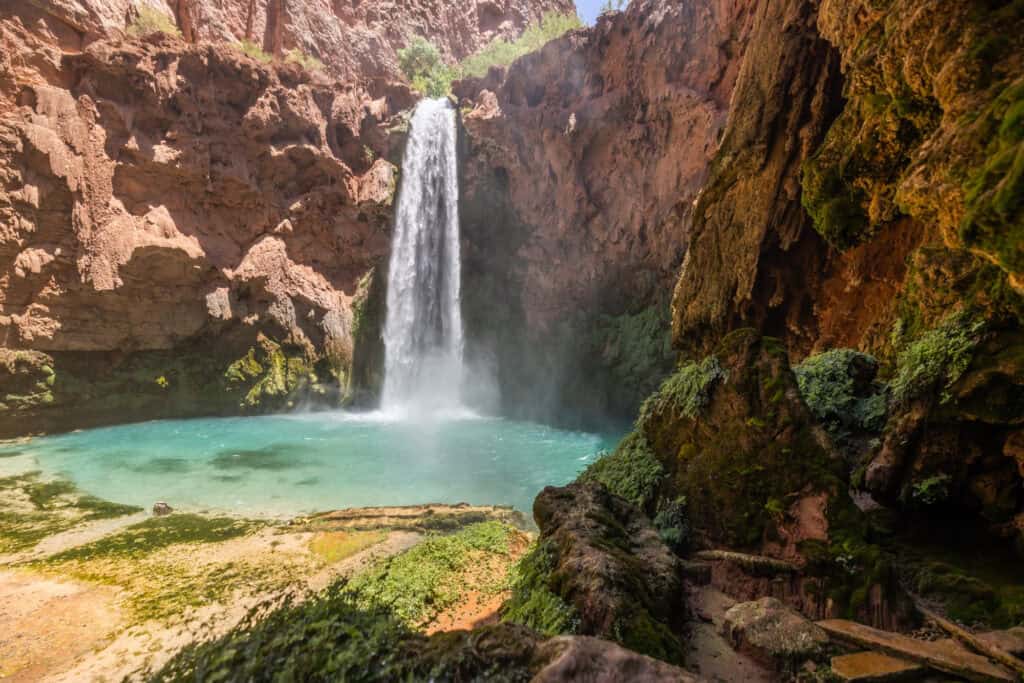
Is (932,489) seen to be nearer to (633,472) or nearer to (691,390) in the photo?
(691,390)

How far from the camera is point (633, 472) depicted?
5.89 m

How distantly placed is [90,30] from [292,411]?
1588cm

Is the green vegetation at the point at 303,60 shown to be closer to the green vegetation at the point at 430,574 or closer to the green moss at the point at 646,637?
the green vegetation at the point at 430,574

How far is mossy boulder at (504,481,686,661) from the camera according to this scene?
3158 millimetres

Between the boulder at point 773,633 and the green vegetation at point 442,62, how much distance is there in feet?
88.7

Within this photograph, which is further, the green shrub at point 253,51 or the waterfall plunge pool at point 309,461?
the green shrub at point 253,51

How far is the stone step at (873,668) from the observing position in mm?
2594

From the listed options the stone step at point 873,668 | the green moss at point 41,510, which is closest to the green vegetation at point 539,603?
the stone step at point 873,668

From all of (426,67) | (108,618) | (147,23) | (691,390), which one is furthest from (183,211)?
(691,390)

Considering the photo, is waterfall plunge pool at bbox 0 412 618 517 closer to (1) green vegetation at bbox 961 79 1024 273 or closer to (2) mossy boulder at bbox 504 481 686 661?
(2) mossy boulder at bbox 504 481 686 661

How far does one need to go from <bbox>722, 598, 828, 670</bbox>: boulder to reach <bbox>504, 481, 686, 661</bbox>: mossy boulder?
0.42m

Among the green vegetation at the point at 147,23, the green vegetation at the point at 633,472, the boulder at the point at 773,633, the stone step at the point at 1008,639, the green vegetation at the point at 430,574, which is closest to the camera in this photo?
the stone step at the point at 1008,639

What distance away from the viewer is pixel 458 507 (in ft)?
29.7

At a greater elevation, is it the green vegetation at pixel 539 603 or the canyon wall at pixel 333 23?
the canyon wall at pixel 333 23
